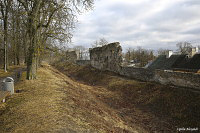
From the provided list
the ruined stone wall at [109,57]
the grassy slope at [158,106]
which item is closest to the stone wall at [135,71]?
the ruined stone wall at [109,57]

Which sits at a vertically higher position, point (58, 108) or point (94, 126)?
point (58, 108)

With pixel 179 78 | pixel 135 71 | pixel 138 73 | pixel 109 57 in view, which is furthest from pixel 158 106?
pixel 109 57

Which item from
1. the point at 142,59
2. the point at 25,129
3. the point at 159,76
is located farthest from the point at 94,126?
the point at 142,59

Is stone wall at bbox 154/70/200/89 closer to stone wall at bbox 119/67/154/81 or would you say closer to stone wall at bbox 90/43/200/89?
stone wall at bbox 90/43/200/89

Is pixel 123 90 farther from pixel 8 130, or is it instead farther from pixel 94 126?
pixel 8 130

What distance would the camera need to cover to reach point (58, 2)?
10578 mm

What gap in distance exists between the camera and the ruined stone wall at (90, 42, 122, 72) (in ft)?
60.3

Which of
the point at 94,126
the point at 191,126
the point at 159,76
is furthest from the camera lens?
the point at 159,76

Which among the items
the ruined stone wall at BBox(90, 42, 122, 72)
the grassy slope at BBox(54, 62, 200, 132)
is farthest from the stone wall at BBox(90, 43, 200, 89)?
the grassy slope at BBox(54, 62, 200, 132)

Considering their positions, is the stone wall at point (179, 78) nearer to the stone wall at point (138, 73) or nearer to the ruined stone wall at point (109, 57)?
the stone wall at point (138, 73)

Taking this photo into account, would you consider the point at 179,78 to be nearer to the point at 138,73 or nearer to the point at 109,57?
the point at 138,73

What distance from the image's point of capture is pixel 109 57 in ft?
66.7

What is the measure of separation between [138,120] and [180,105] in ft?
9.24

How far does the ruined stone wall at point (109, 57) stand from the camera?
18392 mm
